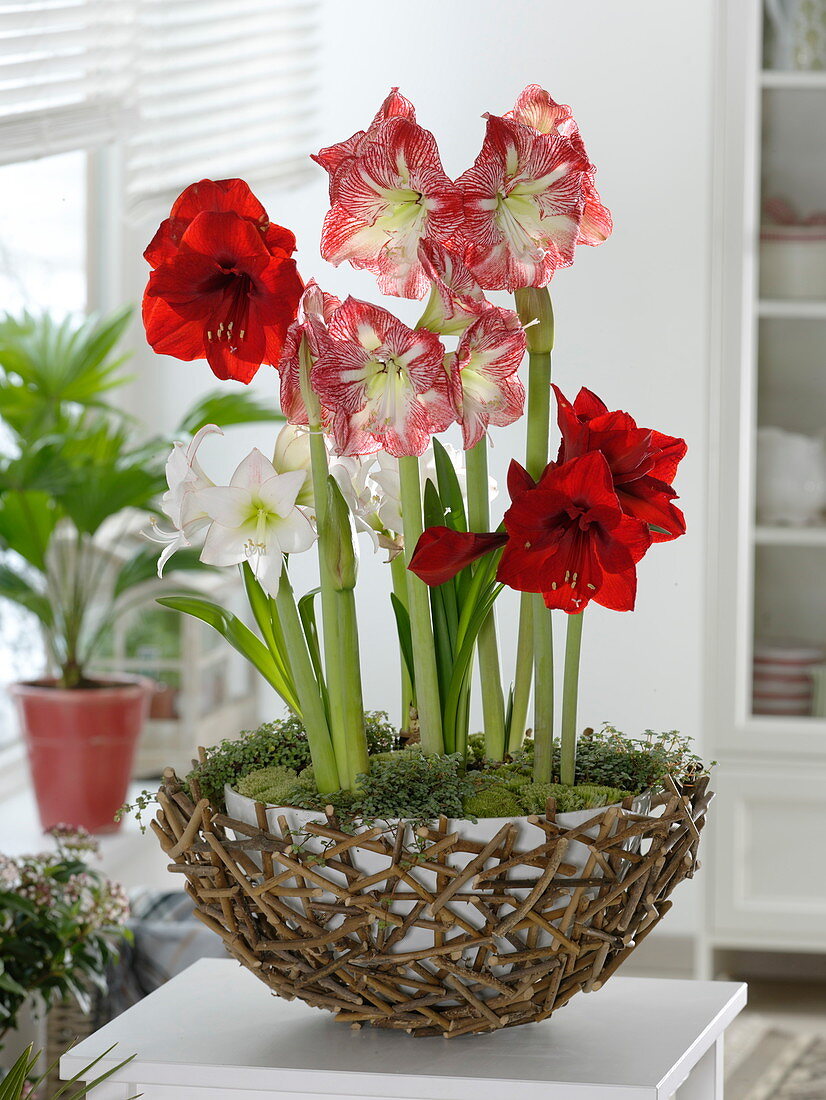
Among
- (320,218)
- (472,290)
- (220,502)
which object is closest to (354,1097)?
(220,502)

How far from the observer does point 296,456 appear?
0.76 m

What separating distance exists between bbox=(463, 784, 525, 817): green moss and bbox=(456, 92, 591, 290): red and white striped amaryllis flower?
0.91ft

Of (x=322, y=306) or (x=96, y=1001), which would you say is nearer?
(x=322, y=306)

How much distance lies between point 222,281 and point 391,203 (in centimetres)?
10

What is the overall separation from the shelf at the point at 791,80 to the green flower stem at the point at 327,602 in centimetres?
210

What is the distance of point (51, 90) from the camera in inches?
78.5

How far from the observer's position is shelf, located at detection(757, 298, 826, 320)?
2568 mm

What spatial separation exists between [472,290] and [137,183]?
1831 mm

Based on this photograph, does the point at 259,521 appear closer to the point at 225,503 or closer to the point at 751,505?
the point at 225,503

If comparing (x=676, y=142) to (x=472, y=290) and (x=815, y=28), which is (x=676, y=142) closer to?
(x=815, y=28)

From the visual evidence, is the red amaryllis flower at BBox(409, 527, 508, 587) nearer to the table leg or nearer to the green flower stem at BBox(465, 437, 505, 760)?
the green flower stem at BBox(465, 437, 505, 760)

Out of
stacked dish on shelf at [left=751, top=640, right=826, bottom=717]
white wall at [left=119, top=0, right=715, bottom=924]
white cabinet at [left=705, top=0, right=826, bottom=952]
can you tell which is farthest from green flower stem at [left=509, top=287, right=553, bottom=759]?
stacked dish on shelf at [left=751, top=640, right=826, bottom=717]

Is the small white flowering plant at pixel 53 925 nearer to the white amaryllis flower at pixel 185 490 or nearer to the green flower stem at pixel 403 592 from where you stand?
the green flower stem at pixel 403 592

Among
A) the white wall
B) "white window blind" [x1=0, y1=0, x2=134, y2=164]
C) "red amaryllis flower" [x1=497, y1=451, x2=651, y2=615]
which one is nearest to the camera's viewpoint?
"red amaryllis flower" [x1=497, y1=451, x2=651, y2=615]
